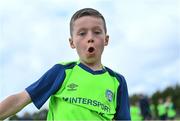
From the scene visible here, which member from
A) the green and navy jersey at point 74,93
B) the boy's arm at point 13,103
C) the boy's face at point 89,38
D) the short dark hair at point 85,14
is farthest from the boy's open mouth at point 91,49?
the boy's arm at point 13,103

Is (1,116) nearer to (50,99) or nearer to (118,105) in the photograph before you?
(50,99)

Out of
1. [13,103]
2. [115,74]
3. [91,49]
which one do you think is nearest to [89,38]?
[91,49]

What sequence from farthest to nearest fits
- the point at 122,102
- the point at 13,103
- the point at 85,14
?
the point at 122,102
the point at 85,14
the point at 13,103

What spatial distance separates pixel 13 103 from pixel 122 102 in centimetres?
94

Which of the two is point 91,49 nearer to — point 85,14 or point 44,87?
point 85,14

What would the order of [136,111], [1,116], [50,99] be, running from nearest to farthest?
[1,116] < [50,99] < [136,111]

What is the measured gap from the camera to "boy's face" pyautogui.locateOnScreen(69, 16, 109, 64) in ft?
12.3

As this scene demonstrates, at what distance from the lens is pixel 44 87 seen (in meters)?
3.69

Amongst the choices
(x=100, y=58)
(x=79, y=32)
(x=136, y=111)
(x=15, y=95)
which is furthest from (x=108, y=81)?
(x=136, y=111)

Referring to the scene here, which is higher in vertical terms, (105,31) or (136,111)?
(105,31)

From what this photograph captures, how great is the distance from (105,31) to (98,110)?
675 millimetres

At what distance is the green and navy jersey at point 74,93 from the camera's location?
3664 millimetres

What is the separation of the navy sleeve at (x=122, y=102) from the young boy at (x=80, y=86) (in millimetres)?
41

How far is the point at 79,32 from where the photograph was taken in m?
3.80
